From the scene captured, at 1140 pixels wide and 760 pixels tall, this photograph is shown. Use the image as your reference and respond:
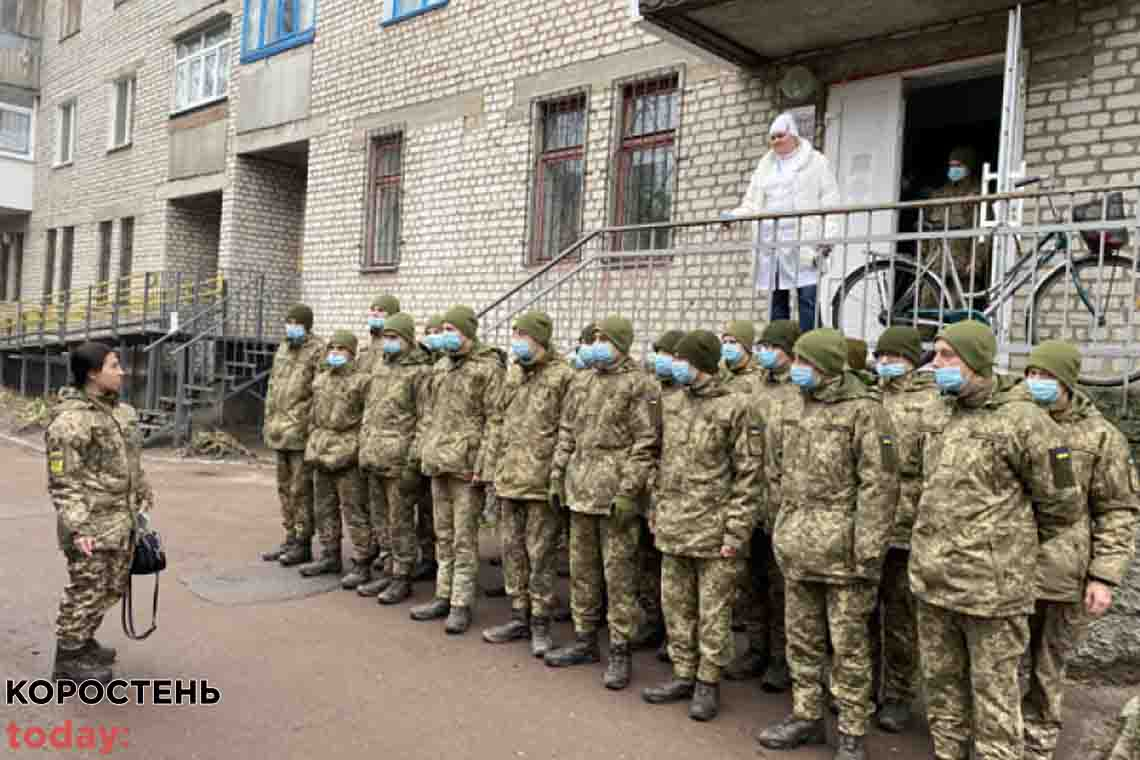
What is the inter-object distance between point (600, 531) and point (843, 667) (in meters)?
1.41

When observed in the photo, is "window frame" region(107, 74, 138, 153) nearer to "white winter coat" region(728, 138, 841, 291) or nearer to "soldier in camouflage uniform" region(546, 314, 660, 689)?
"white winter coat" region(728, 138, 841, 291)

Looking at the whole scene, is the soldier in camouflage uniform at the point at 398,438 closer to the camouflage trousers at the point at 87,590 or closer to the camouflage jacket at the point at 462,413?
the camouflage jacket at the point at 462,413

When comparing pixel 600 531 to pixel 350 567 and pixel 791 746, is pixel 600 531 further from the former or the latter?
pixel 350 567

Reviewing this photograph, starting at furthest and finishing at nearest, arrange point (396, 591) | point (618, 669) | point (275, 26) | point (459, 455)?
point (275, 26) < point (396, 591) < point (459, 455) < point (618, 669)

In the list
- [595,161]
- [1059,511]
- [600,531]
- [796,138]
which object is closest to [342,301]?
[595,161]

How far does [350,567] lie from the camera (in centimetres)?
631

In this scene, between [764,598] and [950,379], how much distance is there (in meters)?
1.75

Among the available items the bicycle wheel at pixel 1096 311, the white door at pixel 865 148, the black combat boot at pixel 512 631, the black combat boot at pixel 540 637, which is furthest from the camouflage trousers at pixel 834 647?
the white door at pixel 865 148

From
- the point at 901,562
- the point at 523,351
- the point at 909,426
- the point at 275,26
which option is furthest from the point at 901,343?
the point at 275,26

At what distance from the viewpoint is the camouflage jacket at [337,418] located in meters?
5.84

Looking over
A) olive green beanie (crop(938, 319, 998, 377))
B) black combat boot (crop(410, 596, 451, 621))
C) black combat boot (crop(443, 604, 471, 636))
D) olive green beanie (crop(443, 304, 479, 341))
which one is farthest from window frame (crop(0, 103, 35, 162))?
olive green beanie (crop(938, 319, 998, 377))

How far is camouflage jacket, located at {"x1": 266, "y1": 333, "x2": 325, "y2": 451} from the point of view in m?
6.20

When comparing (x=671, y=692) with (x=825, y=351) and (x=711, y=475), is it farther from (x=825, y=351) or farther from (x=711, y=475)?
(x=825, y=351)

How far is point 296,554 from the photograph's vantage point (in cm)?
633
